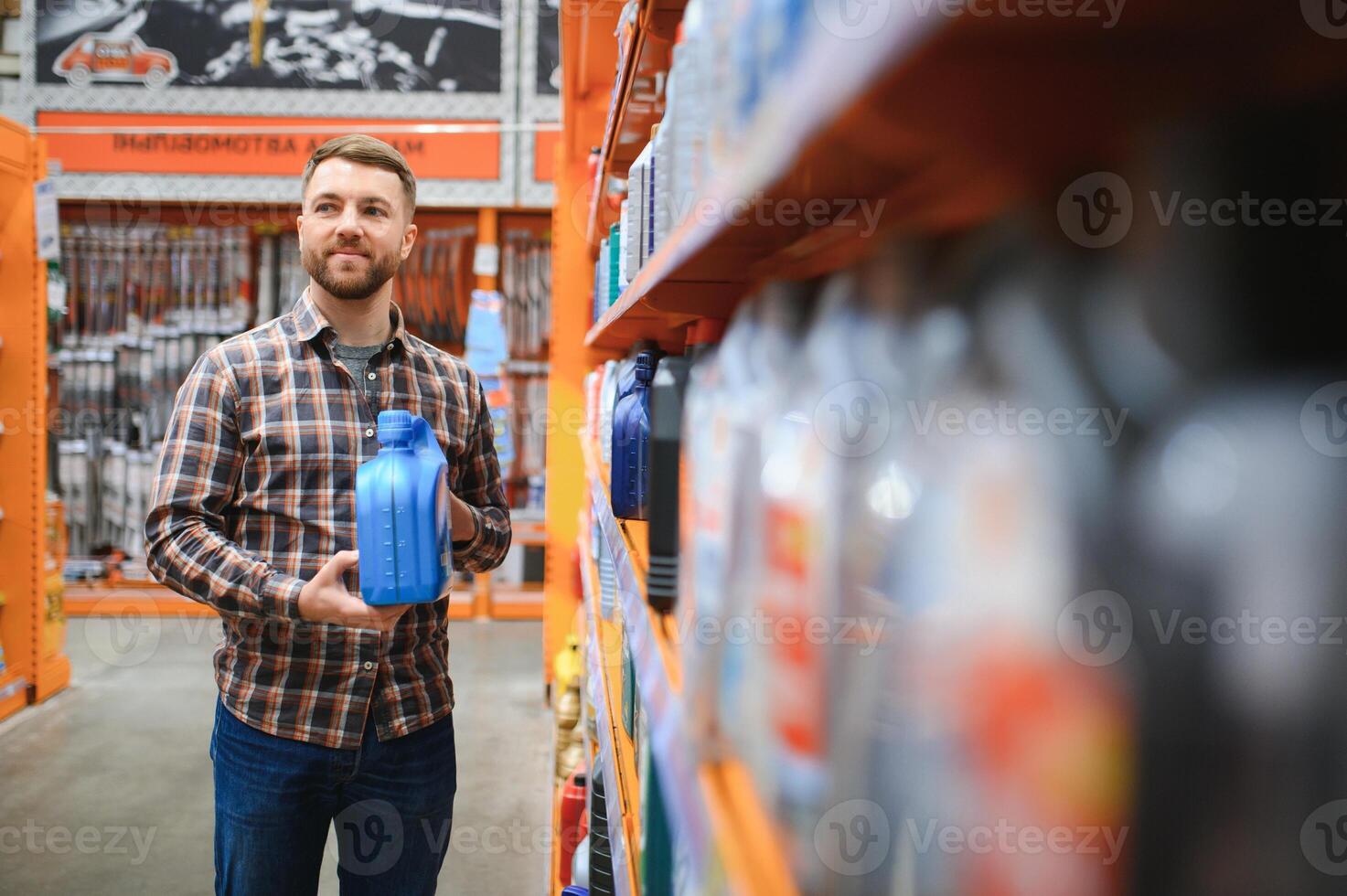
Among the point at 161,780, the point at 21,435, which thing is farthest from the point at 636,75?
the point at 21,435

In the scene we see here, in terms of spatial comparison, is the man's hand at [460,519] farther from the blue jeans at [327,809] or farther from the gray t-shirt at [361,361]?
the blue jeans at [327,809]

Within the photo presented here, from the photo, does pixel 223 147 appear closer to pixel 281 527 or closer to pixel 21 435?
pixel 21 435

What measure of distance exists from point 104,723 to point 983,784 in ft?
15.8

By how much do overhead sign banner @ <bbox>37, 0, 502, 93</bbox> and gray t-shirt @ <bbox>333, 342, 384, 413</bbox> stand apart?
210 inches

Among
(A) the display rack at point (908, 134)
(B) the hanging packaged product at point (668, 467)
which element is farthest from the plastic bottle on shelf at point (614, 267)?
(A) the display rack at point (908, 134)

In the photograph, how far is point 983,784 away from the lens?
44 centimetres

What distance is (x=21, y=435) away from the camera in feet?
14.5

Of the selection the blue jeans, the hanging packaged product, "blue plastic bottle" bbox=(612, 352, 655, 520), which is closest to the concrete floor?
the blue jeans

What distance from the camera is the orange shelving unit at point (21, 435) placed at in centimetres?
445

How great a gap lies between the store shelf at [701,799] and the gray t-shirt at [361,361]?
1.02m

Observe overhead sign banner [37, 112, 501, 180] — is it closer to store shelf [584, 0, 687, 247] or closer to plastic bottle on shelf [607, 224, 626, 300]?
store shelf [584, 0, 687, 247]

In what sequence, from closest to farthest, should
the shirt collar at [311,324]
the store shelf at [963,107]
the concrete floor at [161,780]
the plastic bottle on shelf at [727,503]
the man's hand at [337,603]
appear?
the store shelf at [963,107], the plastic bottle on shelf at [727,503], the man's hand at [337,603], the shirt collar at [311,324], the concrete floor at [161,780]

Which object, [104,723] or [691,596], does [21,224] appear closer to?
[104,723]

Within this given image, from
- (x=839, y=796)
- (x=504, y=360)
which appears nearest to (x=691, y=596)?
(x=839, y=796)
